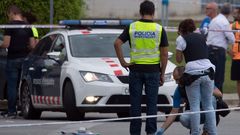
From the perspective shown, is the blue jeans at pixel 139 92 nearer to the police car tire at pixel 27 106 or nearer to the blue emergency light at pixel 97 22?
the blue emergency light at pixel 97 22

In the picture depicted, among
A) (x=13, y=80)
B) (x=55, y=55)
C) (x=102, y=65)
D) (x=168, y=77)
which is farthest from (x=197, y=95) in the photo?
(x=13, y=80)

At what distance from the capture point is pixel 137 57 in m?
12.6

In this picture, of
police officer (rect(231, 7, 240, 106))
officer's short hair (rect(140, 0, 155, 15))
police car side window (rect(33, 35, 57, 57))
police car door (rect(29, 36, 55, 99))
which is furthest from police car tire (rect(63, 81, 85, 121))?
police officer (rect(231, 7, 240, 106))

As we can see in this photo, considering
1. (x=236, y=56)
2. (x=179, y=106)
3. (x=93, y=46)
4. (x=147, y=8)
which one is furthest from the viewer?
(x=236, y=56)

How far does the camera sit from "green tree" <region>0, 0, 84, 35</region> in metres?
23.1

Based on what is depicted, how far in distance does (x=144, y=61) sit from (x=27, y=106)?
4573mm

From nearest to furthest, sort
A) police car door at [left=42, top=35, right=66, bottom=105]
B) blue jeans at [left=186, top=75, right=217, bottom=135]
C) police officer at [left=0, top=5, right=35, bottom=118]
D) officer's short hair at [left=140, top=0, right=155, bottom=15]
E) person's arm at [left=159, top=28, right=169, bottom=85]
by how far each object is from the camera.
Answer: blue jeans at [left=186, top=75, right=217, bottom=135] < officer's short hair at [left=140, top=0, right=155, bottom=15] < person's arm at [left=159, top=28, right=169, bottom=85] < police car door at [left=42, top=35, right=66, bottom=105] < police officer at [left=0, top=5, right=35, bottom=118]

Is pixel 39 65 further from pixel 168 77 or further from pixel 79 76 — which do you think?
pixel 168 77

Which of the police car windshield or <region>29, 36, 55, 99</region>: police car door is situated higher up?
the police car windshield

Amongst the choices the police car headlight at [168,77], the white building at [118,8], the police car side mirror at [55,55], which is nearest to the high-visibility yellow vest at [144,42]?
the police car headlight at [168,77]

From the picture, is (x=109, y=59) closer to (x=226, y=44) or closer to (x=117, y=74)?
(x=117, y=74)

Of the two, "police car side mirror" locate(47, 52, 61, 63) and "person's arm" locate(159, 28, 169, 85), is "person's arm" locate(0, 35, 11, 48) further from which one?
"person's arm" locate(159, 28, 169, 85)

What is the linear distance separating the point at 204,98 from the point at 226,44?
5818 millimetres

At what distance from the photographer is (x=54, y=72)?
15867mm
